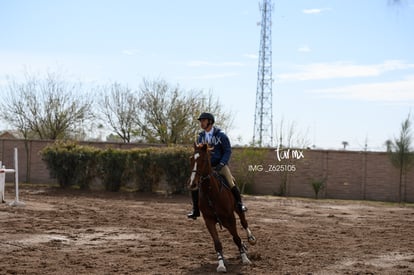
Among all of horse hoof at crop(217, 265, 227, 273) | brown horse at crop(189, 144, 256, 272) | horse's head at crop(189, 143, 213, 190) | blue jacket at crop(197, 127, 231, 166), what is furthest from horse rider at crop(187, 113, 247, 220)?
horse hoof at crop(217, 265, 227, 273)

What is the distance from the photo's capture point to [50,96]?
127ft

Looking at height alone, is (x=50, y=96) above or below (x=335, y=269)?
above

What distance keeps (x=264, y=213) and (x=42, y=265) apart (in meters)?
11.2

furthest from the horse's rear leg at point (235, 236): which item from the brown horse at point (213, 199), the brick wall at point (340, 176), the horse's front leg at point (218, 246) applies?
the brick wall at point (340, 176)

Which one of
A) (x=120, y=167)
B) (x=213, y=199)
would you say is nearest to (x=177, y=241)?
(x=213, y=199)

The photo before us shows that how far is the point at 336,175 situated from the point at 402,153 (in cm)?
362

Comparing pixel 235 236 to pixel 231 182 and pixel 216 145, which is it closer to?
pixel 231 182

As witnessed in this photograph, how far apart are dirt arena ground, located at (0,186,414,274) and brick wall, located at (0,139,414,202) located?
Result: 9741 millimetres

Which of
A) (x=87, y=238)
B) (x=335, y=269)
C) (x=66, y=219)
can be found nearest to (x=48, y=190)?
(x=66, y=219)

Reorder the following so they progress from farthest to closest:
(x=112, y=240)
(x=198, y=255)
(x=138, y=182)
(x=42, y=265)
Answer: (x=138, y=182) → (x=112, y=240) → (x=198, y=255) → (x=42, y=265)

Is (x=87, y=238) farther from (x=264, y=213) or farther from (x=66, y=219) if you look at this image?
(x=264, y=213)

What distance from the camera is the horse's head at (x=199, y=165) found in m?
9.14

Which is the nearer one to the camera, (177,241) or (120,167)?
(177,241)

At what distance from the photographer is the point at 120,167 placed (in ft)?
A: 87.1
